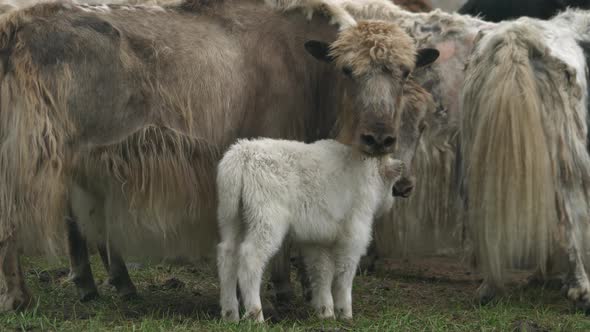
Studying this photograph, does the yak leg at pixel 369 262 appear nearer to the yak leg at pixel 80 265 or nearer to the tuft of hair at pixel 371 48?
the yak leg at pixel 80 265

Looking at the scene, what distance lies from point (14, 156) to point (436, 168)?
278cm

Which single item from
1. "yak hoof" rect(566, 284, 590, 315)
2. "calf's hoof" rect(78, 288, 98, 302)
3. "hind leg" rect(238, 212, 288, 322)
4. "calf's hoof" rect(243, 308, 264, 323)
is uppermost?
"hind leg" rect(238, 212, 288, 322)

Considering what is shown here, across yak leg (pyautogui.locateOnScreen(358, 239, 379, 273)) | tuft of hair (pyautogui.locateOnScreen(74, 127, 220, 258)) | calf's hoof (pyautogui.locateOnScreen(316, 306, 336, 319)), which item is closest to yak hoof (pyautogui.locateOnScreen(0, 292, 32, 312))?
tuft of hair (pyautogui.locateOnScreen(74, 127, 220, 258))

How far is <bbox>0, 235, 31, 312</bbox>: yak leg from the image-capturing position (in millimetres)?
5480

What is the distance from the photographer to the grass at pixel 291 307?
525 centimetres

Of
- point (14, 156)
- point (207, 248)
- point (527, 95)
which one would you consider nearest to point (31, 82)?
point (14, 156)

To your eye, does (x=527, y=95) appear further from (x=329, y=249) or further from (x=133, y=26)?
(x=133, y=26)

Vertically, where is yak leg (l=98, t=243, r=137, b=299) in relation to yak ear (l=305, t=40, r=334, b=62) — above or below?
below

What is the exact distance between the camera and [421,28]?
23.5 feet

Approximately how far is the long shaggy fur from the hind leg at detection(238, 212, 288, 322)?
130 cm

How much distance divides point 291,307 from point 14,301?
4.92ft

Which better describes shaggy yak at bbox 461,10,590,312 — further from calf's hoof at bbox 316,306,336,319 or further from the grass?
calf's hoof at bbox 316,306,336,319

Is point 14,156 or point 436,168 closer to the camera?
point 14,156

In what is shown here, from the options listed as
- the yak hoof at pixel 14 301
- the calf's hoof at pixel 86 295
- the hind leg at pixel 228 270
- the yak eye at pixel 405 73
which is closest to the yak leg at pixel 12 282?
the yak hoof at pixel 14 301
